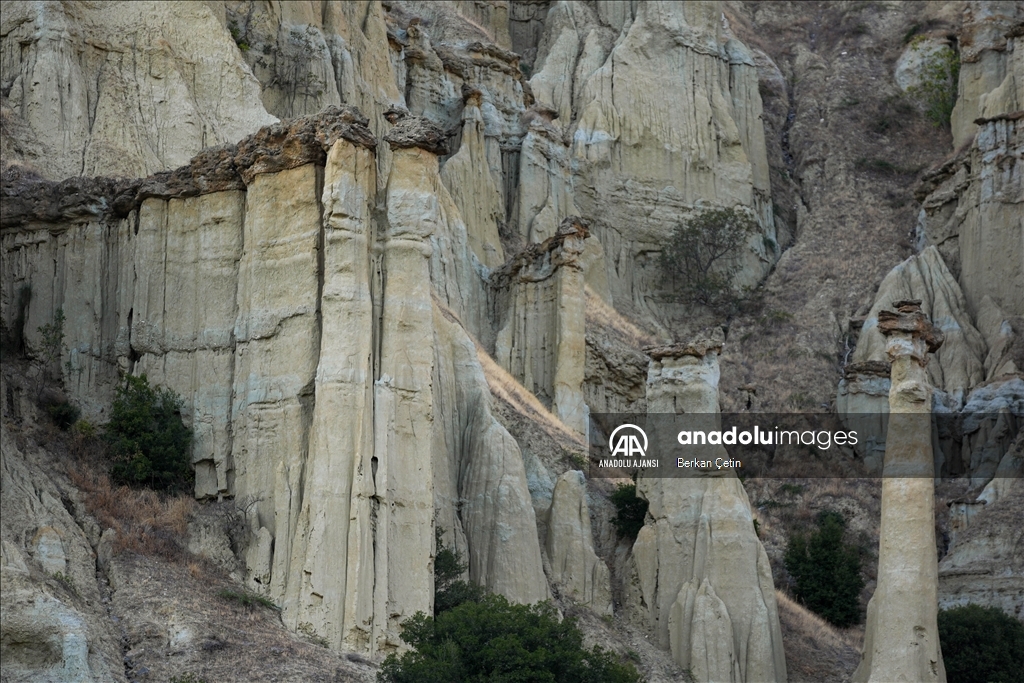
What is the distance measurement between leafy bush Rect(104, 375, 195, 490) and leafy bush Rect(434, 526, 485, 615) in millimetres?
5559

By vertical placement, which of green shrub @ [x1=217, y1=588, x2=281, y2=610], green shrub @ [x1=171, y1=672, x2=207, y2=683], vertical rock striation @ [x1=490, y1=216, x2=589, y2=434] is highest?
vertical rock striation @ [x1=490, y1=216, x2=589, y2=434]

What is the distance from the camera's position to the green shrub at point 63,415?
119 feet

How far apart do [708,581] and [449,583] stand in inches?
303

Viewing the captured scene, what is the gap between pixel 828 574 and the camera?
1994 inches

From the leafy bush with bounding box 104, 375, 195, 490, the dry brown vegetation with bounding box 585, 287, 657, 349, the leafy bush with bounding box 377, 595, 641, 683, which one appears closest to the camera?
the leafy bush with bounding box 377, 595, 641, 683

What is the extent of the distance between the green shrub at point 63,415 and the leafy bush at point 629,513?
50.6 feet

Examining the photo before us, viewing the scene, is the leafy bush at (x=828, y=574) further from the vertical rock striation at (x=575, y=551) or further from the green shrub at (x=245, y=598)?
the green shrub at (x=245, y=598)

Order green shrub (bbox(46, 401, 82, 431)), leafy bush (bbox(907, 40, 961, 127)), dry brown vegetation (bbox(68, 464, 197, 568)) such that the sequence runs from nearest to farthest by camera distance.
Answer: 1. dry brown vegetation (bbox(68, 464, 197, 568))
2. green shrub (bbox(46, 401, 82, 431))
3. leafy bush (bbox(907, 40, 961, 127))

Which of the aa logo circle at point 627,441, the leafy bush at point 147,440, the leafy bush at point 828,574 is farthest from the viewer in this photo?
the aa logo circle at point 627,441

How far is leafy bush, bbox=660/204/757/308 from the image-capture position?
248 ft

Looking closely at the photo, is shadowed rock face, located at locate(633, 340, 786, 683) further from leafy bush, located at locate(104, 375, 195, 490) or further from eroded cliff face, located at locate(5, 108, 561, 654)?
leafy bush, located at locate(104, 375, 195, 490)

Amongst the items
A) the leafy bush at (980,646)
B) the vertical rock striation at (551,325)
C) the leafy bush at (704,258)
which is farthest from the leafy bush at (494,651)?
the leafy bush at (704,258)

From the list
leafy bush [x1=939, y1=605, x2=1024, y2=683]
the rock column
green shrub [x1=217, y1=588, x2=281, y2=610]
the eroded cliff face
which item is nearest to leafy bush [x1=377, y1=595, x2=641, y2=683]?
the eroded cliff face

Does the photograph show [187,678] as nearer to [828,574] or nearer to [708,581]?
[708,581]
